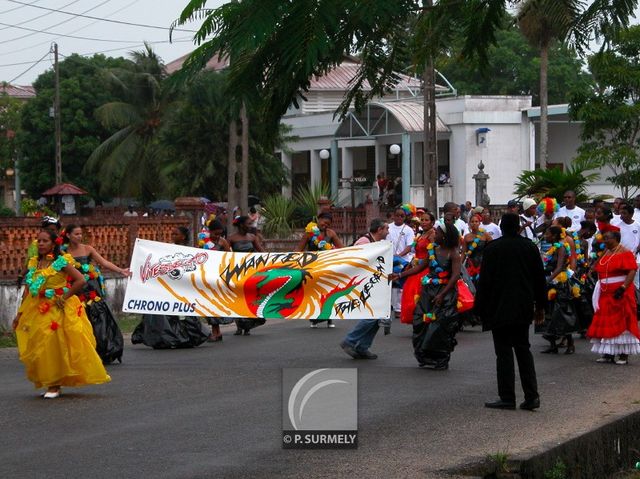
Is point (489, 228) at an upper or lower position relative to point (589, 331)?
upper

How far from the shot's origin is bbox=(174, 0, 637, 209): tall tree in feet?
15.4

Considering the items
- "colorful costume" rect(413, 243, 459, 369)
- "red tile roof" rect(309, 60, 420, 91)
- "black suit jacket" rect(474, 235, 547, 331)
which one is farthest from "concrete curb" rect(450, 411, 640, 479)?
Answer: "colorful costume" rect(413, 243, 459, 369)

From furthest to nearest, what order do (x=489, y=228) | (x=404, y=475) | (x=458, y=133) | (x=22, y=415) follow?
(x=458, y=133)
(x=489, y=228)
(x=22, y=415)
(x=404, y=475)

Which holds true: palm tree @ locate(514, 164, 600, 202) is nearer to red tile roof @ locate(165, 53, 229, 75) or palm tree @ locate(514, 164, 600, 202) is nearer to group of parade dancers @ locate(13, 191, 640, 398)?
group of parade dancers @ locate(13, 191, 640, 398)

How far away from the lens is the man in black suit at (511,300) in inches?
410

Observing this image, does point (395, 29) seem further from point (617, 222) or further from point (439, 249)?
point (617, 222)

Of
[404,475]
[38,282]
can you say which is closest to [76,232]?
[38,282]

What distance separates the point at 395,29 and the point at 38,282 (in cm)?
715

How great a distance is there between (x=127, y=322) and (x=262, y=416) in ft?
38.1

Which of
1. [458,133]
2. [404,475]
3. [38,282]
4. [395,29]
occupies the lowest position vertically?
[404,475]

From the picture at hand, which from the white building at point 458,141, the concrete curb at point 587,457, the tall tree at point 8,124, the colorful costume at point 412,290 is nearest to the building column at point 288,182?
the white building at point 458,141

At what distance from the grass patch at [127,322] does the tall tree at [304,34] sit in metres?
15.2

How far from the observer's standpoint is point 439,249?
13.9m

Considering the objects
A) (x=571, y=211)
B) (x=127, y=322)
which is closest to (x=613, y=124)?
(x=571, y=211)
